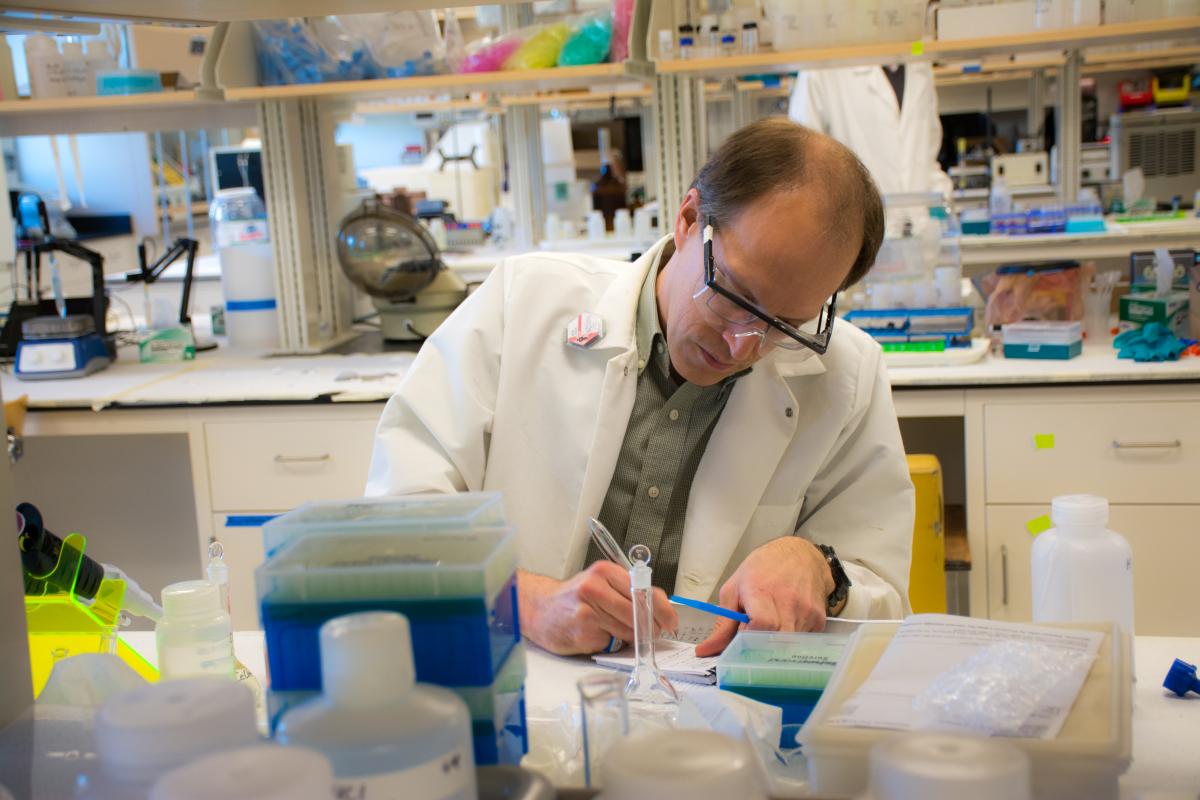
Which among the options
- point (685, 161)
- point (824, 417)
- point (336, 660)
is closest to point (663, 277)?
point (824, 417)

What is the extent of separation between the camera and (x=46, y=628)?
42.8 inches

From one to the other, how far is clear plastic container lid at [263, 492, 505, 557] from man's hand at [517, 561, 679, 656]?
48cm

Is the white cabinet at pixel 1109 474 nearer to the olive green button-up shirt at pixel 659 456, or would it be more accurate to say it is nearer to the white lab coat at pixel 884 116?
the olive green button-up shirt at pixel 659 456

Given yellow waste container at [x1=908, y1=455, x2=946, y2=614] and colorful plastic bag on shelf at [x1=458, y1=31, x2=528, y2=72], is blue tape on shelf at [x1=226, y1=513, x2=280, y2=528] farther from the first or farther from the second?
yellow waste container at [x1=908, y1=455, x2=946, y2=614]

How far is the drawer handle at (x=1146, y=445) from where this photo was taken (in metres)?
2.54

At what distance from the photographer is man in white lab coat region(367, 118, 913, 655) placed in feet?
4.77

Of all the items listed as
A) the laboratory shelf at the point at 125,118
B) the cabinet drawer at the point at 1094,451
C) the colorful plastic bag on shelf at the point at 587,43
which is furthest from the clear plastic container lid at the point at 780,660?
the laboratory shelf at the point at 125,118

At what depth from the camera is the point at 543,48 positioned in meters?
3.11

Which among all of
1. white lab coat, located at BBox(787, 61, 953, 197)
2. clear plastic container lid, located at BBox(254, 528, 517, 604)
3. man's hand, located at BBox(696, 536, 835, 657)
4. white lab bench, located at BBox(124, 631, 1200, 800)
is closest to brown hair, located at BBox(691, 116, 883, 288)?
man's hand, located at BBox(696, 536, 835, 657)

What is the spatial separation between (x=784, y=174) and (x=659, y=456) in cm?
43

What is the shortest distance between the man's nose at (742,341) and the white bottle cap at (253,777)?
3.36 ft

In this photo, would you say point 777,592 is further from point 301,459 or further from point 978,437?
point 301,459

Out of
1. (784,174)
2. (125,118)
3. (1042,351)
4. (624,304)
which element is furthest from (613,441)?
(125,118)

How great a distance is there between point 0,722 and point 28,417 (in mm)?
2233
